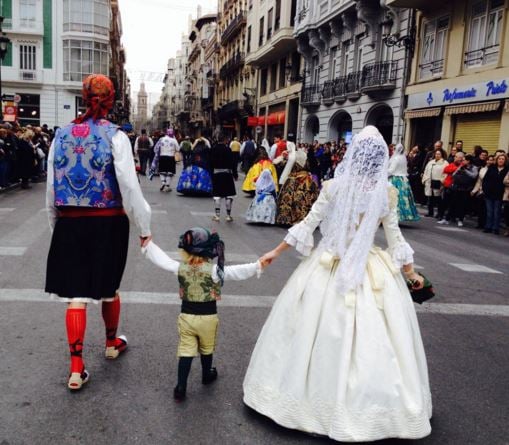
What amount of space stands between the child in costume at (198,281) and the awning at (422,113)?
1676cm

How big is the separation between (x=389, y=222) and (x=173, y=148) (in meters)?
14.4

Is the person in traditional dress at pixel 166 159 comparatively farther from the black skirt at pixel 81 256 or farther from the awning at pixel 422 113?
the black skirt at pixel 81 256

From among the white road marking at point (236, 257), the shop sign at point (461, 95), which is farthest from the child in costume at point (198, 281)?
the shop sign at point (461, 95)

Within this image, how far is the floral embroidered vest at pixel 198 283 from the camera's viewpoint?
10.7 ft

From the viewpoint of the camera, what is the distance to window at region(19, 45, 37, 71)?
140ft

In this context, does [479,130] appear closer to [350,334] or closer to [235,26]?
[350,334]

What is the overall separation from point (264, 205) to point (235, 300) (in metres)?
5.54

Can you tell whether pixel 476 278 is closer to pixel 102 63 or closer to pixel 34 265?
pixel 34 265

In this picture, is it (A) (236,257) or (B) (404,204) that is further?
(B) (404,204)

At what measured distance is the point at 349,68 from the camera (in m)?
25.5

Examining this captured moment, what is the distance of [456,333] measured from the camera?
492 centimetres

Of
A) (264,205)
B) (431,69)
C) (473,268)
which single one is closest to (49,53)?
(431,69)

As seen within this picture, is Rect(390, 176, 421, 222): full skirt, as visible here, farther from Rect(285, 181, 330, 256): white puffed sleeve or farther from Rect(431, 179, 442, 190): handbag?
Rect(285, 181, 330, 256): white puffed sleeve

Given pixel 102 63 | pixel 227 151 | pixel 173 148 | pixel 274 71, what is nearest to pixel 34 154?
pixel 173 148
